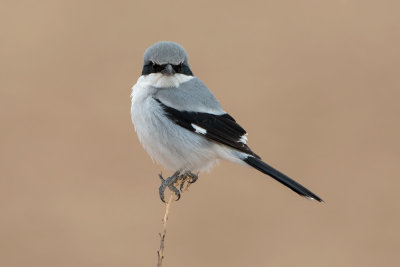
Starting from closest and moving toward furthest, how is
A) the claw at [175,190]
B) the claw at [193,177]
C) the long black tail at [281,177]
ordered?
the long black tail at [281,177], the claw at [175,190], the claw at [193,177]

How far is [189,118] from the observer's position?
80.7 inches

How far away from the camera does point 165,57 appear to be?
205 centimetres

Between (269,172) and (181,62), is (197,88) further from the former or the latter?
(269,172)

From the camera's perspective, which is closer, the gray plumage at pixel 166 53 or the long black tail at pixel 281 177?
the long black tail at pixel 281 177

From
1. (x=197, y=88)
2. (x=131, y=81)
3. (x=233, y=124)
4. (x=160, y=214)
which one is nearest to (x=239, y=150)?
(x=233, y=124)

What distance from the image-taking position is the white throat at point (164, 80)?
6.88 feet

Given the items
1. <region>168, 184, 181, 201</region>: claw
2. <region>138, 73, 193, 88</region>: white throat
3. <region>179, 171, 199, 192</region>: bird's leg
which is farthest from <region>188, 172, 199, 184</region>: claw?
<region>138, 73, 193, 88</region>: white throat

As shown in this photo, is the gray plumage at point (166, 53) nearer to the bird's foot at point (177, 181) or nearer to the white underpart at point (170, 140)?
the white underpart at point (170, 140)

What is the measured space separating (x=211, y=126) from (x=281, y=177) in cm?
31

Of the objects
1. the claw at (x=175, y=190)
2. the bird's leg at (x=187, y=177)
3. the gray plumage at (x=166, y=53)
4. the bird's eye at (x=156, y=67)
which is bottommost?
the claw at (x=175, y=190)

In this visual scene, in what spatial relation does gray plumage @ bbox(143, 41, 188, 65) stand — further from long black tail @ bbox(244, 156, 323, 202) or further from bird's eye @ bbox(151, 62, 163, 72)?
long black tail @ bbox(244, 156, 323, 202)

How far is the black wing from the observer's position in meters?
2.04

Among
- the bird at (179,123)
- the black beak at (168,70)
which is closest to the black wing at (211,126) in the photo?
the bird at (179,123)

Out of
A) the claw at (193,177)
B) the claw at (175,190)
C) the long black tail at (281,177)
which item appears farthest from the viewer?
the claw at (193,177)
